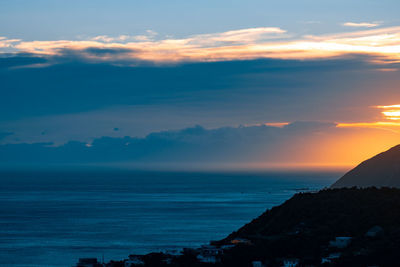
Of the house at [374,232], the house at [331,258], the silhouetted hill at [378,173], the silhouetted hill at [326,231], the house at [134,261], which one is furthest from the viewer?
the silhouetted hill at [378,173]

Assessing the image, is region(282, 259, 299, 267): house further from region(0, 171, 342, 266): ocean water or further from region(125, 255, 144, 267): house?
region(0, 171, 342, 266): ocean water

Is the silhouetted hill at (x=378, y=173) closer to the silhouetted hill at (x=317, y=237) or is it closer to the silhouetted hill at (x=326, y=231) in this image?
the silhouetted hill at (x=317, y=237)

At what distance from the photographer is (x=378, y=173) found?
17750 cm

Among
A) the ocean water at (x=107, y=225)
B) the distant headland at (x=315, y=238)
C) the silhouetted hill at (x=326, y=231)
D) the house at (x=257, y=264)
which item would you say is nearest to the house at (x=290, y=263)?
the distant headland at (x=315, y=238)

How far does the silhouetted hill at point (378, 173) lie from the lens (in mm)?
169500

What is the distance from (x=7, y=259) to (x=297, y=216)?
34.5m

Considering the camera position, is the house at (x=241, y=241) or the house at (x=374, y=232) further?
the house at (x=241, y=241)

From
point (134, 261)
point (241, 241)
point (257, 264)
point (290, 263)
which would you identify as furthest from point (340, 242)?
point (134, 261)

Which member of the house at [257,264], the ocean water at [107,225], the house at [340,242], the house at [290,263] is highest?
the ocean water at [107,225]

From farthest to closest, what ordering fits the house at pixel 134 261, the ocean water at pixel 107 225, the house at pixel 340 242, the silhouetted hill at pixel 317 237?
the ocean water at pixel 107 225, the house at pixel 340 242, the house at pixel 134 261, the silhouetted hill at pixel 317 237

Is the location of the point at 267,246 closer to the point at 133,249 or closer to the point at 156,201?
the point at 133,249

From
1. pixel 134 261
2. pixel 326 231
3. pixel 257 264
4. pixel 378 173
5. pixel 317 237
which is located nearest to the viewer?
pixel 257 264

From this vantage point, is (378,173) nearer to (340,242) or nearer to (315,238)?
(315,238)

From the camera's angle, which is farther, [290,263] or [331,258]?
[331,258]
